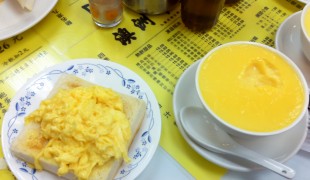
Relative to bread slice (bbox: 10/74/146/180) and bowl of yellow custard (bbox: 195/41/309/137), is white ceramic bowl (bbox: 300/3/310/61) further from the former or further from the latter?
bread slice (bbox: 10/74/146/180)

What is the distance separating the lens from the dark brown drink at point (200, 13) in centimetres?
92

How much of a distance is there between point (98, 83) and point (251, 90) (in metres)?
0.40

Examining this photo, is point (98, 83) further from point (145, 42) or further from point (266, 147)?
point (266, 147)

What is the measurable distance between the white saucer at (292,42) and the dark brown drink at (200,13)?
0.64 ft

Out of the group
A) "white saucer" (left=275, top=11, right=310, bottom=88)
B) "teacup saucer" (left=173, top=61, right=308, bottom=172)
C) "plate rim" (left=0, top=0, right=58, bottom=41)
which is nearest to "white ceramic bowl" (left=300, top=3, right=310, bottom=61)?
"white saucer" (left=275, top=11, right=310, bottom=88)

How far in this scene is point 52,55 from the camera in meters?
0.95

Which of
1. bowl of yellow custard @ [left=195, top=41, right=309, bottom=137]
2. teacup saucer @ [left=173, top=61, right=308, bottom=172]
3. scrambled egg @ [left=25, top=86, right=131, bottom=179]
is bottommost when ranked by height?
teacup saucer @ [left=173, top=61, right=308, bottom=172]

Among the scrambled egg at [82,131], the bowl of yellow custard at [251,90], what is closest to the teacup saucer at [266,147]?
the bowl of yellow custard at [251,90]

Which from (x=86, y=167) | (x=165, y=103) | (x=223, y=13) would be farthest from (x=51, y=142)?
(x=223, y=13)

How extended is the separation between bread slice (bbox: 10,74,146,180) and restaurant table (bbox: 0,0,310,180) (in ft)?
0.32

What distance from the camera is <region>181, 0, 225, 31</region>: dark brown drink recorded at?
0.92 meters

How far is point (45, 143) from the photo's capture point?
72cm

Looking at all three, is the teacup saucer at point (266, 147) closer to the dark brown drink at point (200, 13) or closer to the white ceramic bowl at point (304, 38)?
the white ceramic bowl at point (304, 38)

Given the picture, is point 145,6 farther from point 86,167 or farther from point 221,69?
point 86,167
